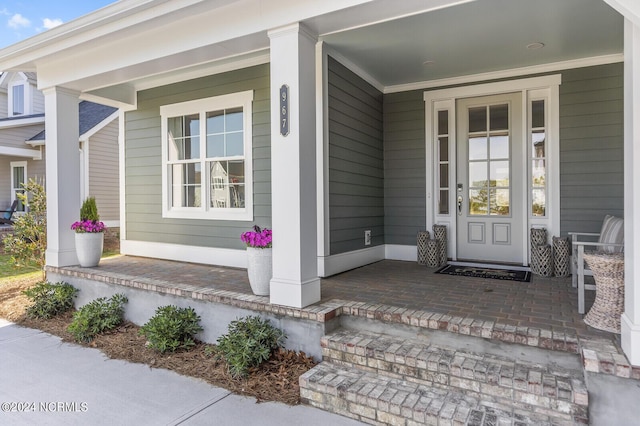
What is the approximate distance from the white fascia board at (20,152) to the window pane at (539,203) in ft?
39.9

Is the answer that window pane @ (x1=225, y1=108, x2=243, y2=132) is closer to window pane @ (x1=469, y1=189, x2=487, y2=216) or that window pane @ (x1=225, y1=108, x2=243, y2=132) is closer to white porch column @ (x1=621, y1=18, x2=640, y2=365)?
window pane @ (x1=469, y1=189, x2=487, y2=216)

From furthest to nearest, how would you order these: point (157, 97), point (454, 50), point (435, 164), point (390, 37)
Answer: point (157, 97), point (435, 164), point (454, 50), point (390, 37)

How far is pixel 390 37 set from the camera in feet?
13.4

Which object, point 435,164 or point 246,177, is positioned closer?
point 246,177

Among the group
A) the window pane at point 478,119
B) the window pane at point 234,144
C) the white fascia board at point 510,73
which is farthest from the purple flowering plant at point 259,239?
the window pane at point 478,119

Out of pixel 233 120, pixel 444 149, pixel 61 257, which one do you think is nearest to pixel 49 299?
pixel 61 257

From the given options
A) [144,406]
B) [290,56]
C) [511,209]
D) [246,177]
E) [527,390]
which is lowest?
[144,406]

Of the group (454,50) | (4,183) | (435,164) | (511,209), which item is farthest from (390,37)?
(4,183)

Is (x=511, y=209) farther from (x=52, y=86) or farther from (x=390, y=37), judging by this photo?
(x=52, y=86)

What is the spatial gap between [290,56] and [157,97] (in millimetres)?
3678

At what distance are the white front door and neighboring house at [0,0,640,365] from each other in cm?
2

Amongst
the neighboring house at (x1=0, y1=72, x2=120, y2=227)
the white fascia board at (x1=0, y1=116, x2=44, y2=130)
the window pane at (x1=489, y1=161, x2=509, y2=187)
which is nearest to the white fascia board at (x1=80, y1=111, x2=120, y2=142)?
the neighboring house at (x1=0, y1=72, x2=120, y2=227)

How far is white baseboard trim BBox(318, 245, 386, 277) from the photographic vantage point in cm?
447

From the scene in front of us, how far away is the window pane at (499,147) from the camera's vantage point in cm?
521
